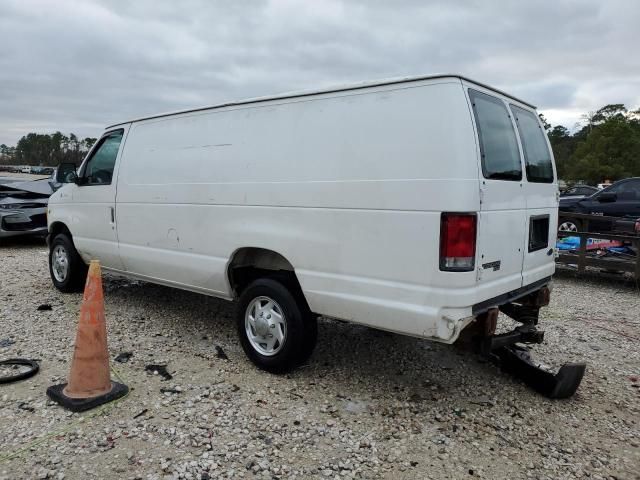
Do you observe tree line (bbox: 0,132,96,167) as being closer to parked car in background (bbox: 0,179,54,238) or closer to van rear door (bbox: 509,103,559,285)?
parked car in background (bbox: 0,179,54,238)

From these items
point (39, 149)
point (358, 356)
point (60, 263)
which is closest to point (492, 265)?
point (358, 356)

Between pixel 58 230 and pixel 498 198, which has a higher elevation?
pixel 498 198

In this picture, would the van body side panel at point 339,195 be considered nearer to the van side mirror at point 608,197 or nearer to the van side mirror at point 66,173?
the van side mirror at point 66,173

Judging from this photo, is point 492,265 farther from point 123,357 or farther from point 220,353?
point 123,357

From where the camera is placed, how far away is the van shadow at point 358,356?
406cm

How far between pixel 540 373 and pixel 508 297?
2.38 ft

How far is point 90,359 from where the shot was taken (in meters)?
3.60

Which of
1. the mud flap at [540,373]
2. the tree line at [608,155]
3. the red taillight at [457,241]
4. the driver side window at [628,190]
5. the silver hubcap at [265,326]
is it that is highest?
the tree line at [608,155]

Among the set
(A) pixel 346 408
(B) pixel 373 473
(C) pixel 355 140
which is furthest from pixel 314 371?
(C) pixel 355 140

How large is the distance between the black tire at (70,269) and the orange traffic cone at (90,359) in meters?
3.10

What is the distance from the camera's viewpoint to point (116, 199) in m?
5.53

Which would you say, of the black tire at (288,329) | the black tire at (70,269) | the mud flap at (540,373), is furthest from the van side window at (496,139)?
the black tire at (70,269)

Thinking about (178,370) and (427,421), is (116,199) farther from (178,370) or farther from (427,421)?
(427,421)

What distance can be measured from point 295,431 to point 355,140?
1.98 meters
